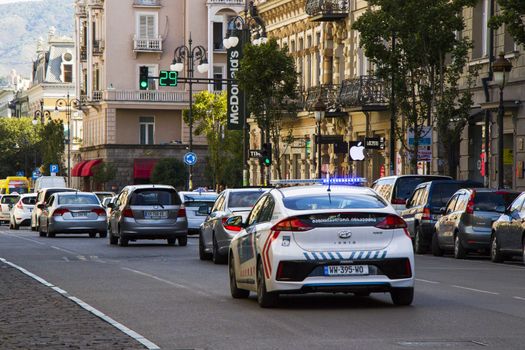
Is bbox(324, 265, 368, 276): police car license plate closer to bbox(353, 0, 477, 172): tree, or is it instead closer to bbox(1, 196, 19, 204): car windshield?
bbox(353, 0, 477, 172): tree

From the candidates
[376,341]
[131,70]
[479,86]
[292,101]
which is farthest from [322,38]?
[376,341]

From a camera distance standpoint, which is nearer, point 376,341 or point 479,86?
point 376,341

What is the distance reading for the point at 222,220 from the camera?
103 feet

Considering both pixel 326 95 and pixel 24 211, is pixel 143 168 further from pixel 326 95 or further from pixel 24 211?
pixel 326 95

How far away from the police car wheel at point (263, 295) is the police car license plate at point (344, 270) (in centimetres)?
74

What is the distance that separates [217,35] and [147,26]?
4.97 metres

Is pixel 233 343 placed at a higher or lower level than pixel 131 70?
lower

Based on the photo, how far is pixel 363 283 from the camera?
59.8 feet

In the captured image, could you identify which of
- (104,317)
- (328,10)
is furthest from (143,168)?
(104,317)

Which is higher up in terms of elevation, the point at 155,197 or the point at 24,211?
the point at 155,197

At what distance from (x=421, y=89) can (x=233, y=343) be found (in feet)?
113

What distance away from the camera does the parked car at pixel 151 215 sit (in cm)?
4194

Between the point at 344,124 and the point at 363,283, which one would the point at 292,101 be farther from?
the point at 363,283

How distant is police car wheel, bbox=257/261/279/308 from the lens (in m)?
18.6
